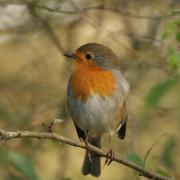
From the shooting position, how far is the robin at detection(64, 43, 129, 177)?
200 inches

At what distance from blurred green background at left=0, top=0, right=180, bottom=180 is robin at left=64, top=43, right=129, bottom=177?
2.90 feet

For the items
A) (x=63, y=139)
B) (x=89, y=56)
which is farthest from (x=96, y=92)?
(x=63, y=139)

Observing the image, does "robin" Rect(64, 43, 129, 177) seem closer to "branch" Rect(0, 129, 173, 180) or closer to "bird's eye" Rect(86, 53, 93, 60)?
"bird's eye" Rect(86, 53, 93, 60)

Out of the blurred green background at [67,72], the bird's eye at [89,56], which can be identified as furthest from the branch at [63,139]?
the blurred green background at [67,72]

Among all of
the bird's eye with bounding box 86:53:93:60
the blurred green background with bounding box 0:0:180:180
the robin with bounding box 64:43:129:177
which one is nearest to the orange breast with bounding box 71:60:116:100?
the robin with bounding box 64:43:129:177

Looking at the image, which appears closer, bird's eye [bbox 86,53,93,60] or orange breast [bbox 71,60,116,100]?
orange breast [bbox 71,60,116,100]

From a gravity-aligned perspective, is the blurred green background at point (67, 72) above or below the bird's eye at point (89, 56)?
below

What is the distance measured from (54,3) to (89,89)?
170 centimetres

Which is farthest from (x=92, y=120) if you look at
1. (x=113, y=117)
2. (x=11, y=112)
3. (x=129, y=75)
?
(x=129, y=75)

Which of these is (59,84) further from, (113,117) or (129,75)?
(113,117)

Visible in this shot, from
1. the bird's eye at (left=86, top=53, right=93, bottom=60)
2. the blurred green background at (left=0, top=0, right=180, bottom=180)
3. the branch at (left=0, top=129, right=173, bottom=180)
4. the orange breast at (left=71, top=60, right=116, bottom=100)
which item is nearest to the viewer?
the branch at (left=0, top=129, right=173, bottom=180)

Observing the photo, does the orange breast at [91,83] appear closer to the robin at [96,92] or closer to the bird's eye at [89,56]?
the robin at [96,92]

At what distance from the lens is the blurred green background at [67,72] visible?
6.33 meters

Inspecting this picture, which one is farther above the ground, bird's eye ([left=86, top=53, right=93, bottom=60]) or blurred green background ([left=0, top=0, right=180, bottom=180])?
bird's eye ([left=86, top=53, right=93, bottom=60])
